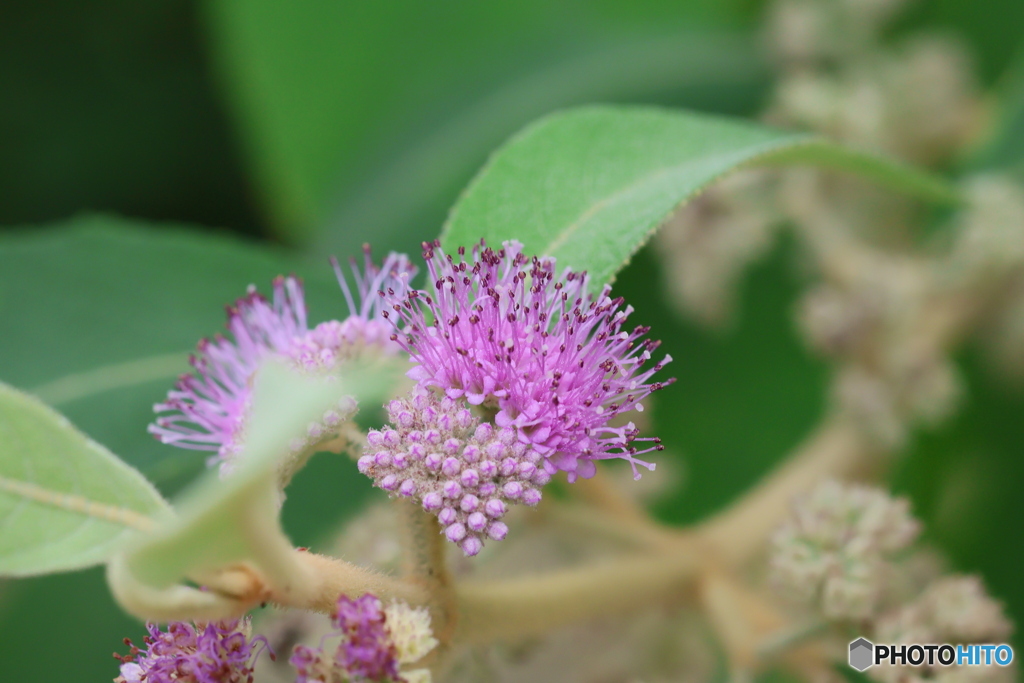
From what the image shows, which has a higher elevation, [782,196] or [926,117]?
[926,117]

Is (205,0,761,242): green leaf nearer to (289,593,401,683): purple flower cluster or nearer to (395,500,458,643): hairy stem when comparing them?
(395,500,458,643): hairy stem

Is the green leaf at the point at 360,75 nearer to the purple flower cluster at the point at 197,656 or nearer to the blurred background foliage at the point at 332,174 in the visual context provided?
the blurred background foliage at the point at 332,174

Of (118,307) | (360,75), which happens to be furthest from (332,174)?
(118,307)

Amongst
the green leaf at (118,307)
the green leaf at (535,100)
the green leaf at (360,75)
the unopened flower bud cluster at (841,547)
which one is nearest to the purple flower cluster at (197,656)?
the green leaf at (118,307)

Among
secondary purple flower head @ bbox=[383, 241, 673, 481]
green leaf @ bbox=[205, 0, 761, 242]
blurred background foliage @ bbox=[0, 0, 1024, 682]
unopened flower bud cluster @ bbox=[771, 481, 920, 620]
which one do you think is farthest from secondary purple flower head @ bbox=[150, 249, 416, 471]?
green leaf @ bbox=[205, 0, 761, 242]

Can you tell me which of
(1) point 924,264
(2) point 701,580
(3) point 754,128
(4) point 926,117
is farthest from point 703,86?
(2) point 701,580

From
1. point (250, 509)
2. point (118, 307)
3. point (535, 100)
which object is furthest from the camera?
point (535, 100)

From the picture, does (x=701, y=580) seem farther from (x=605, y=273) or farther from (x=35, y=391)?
(x=35, y=391)

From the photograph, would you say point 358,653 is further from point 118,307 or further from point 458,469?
point 118,307
